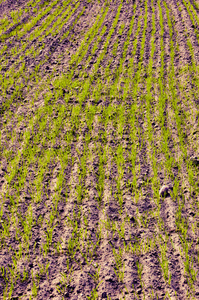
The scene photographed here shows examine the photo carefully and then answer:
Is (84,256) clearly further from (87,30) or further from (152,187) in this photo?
(87,30)

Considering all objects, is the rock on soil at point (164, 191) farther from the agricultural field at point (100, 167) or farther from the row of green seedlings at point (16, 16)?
the row of green seedlings at point (16, 16)

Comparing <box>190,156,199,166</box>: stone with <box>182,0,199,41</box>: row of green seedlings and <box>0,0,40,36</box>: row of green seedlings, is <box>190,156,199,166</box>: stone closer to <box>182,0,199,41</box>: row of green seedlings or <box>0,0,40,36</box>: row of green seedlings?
<box>182,0,199,41</box>: row of green seedlings

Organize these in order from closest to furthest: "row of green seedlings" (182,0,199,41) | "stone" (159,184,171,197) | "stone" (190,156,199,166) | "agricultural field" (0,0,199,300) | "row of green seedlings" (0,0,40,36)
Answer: "agricultural field" (0,0,199,300)
"stone" (159,184,171,197)
"stone" (190,156,199,166)
"row of green seedlings" (182,0,199,41)
"row of green seedlings" (0,0,40,36)

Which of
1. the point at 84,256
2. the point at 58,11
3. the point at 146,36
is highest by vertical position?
the point at 58,11

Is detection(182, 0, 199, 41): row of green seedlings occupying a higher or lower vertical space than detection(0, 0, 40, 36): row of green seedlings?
lower

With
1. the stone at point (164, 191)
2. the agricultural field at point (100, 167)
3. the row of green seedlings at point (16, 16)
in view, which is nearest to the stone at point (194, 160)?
the agricultural field at point (100, 167)

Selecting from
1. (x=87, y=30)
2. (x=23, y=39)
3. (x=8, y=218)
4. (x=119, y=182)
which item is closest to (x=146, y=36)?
(x=87, y=30)

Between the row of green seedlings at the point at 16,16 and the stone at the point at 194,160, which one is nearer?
the stone at the point at 194,160

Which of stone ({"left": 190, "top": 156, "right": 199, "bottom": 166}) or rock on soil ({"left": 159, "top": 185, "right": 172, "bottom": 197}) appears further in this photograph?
stone ({"left": 190, "top": 156, "right": 199, "bottom": 166})

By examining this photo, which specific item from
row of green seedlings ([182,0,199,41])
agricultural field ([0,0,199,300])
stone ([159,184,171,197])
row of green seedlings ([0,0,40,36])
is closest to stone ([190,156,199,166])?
agricultural field ([0,0,199,300])
